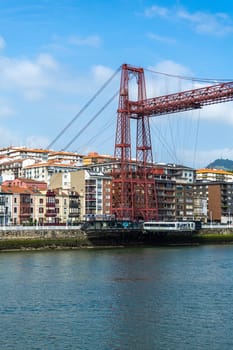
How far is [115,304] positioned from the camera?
2580cm

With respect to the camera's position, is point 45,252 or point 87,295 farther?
point 45,252

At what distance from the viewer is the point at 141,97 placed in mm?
62281

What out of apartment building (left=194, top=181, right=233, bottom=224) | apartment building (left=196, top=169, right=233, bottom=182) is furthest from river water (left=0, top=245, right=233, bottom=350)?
apartment building (left=196, top=169, right=233, bottom=182)

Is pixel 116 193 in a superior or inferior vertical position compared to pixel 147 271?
superior

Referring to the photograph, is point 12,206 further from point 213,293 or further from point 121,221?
point 213,293

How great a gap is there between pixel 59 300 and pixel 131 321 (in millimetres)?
4902

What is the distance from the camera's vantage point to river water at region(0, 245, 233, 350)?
20.1 metres

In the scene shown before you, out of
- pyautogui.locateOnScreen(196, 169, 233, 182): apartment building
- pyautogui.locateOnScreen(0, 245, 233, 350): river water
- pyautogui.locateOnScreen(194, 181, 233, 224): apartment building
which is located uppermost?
pyautogui.locateOnScreen(196, 169, 233, 182): apartment building

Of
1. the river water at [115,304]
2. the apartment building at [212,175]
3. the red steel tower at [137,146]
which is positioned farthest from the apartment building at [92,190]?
the apartment building at [212,175]

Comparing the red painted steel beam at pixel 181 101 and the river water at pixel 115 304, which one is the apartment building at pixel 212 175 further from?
the river water at pixel 115 304

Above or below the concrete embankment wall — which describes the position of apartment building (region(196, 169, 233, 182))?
above

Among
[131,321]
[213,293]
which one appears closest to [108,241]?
[213,293]

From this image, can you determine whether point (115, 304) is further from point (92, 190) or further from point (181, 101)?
point (92, 190)

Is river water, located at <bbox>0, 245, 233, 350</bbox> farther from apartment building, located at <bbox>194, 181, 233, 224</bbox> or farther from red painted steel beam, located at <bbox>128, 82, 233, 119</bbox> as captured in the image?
apartment building, located at <bbox>194, 181, 233, 224</bbox>
